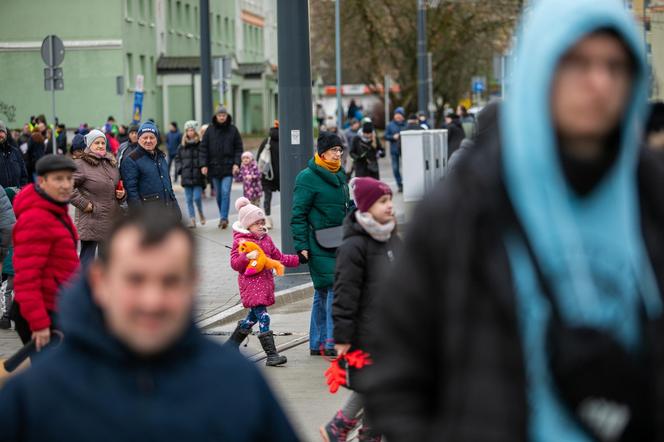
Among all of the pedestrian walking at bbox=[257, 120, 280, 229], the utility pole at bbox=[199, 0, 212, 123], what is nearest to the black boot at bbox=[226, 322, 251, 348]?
the pedestrian walking at bbox=[257, 120, 280, 229]

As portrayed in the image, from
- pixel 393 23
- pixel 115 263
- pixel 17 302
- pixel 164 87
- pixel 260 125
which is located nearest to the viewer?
pixel 115 263

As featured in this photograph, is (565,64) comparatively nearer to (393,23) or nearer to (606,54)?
(606,54)

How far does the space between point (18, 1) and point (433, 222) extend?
61.3 metres

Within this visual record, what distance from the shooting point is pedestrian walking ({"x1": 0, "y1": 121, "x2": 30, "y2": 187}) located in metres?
15.9

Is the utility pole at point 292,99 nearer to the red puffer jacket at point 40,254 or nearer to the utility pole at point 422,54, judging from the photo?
the red puffer jacket at point 40,254

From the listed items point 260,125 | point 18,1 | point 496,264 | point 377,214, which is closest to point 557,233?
point 496,264

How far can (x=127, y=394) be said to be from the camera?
289cm

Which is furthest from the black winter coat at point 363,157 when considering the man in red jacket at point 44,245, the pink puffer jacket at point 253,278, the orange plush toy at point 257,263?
the man in red jacket at point 44,245

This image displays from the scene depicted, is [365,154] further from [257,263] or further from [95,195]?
[257,263]

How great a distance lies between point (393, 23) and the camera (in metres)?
57.6

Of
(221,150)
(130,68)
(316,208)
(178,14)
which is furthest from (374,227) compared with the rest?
(178,14)

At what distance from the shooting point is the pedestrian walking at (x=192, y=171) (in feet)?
72.9

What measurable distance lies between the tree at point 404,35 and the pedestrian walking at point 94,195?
4278 centimetres

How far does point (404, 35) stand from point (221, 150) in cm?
3684
